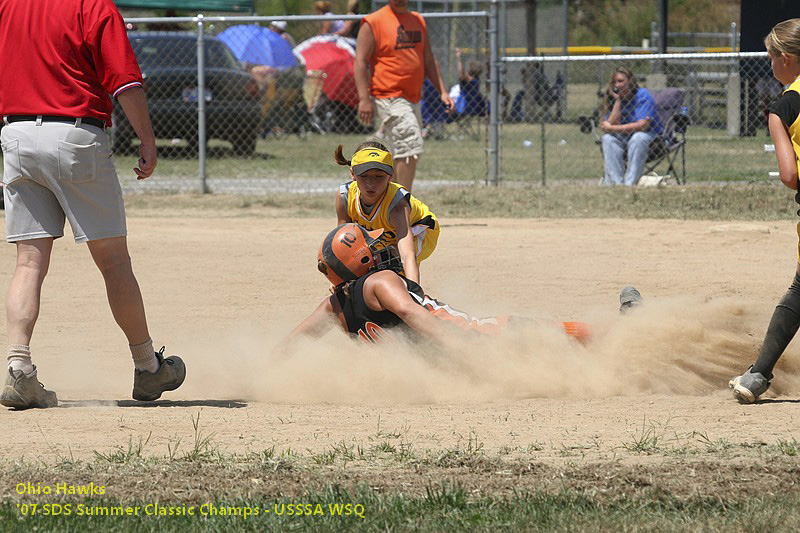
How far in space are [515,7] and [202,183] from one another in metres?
18.0

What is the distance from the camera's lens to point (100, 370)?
6.79 metres

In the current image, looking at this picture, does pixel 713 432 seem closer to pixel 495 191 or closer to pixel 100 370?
pixel 100 370

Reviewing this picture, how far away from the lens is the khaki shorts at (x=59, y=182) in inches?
212

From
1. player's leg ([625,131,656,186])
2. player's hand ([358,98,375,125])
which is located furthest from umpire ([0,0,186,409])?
player's leg ([625,131,656,186])

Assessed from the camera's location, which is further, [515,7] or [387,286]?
[515,7]

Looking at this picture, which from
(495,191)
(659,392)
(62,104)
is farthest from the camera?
(495,191)

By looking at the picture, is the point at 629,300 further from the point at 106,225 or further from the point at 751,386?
the point at 106,225

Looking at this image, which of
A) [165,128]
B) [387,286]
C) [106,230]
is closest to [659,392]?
[387,286]

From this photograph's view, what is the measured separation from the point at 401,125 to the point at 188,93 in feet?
22.2

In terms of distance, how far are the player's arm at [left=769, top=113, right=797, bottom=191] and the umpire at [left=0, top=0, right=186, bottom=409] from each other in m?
2.88

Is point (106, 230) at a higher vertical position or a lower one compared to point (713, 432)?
higher

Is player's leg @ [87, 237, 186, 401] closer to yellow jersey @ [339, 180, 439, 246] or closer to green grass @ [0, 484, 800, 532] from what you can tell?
yellow jersey @ [339, 180, 439, 246]

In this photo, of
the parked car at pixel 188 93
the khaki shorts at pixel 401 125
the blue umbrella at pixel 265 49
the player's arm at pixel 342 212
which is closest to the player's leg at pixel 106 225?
the player's arm at pixel 342 212

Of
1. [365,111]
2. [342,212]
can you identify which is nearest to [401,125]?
[365,111]
